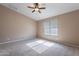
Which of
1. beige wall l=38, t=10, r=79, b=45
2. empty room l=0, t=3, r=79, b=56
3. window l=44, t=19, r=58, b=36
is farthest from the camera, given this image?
window l=44, t=19, r=58, b=36

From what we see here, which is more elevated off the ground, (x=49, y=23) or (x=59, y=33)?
(x=49, y=23)

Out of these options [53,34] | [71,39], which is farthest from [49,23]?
[71,39]

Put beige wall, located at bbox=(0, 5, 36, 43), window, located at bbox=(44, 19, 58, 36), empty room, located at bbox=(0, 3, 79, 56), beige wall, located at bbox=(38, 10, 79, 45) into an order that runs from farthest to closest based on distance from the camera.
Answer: beige wall, located at bbox=(0, 5, 36, 43) → window, located at bbox=(44, 19, 58, 36) → beige wall, located at bbox=(38, 10, 79, 45) → empty room, located at bbox=(0, 3, 79, 56)

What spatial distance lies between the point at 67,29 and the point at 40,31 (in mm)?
1269

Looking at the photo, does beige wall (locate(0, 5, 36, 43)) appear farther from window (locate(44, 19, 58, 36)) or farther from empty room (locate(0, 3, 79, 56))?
window (locate(44, 19, 58, 36))

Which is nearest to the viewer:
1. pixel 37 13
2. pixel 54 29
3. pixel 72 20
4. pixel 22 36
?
pixel 37 13

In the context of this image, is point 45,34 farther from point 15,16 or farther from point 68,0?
point 68,0

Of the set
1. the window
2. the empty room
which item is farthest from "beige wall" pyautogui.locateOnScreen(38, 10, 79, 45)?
the window

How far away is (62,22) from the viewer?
450 cm

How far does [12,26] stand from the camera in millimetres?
5336

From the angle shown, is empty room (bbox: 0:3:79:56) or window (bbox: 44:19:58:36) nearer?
empty room (bbox: 0:3:79:56)

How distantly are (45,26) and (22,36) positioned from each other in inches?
58.4

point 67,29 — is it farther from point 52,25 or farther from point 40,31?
point 40,31

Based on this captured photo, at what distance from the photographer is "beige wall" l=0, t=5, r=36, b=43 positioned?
4.97m
